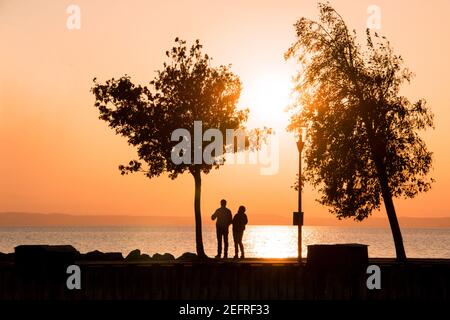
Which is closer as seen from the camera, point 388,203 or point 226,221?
point 226,221

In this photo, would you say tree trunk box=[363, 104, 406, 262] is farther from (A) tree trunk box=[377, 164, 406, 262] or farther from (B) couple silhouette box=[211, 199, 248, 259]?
(B) couple silhouette box=[211, 199, 248, 259]

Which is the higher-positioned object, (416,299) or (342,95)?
(342,95)

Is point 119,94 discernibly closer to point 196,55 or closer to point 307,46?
point 196,55

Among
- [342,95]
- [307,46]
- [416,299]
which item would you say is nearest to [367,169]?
[342,95]

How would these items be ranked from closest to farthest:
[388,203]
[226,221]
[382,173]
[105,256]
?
[226,221] < [105,256] < [382,173] < [388,203]

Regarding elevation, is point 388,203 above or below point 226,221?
above

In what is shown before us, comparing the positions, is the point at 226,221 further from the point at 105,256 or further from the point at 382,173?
the point at 382,173

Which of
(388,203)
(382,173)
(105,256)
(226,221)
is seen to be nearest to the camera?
(226,221)

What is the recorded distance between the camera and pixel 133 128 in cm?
4938

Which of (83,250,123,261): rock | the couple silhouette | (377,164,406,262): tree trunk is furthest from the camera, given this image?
(377,164,406,262): tree trunk

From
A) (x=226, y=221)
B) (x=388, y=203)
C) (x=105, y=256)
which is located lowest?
(x=105, y=256)

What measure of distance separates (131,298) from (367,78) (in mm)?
21088

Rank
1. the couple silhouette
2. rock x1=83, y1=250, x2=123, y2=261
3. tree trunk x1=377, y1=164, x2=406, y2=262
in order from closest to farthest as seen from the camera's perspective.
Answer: the couple silhouette < rock x1=83, y1=250, x2=123, y2=261 < tree trunk x1=377, y1=164, x2=406, y2=262

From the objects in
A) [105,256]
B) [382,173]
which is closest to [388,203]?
[382,173]
